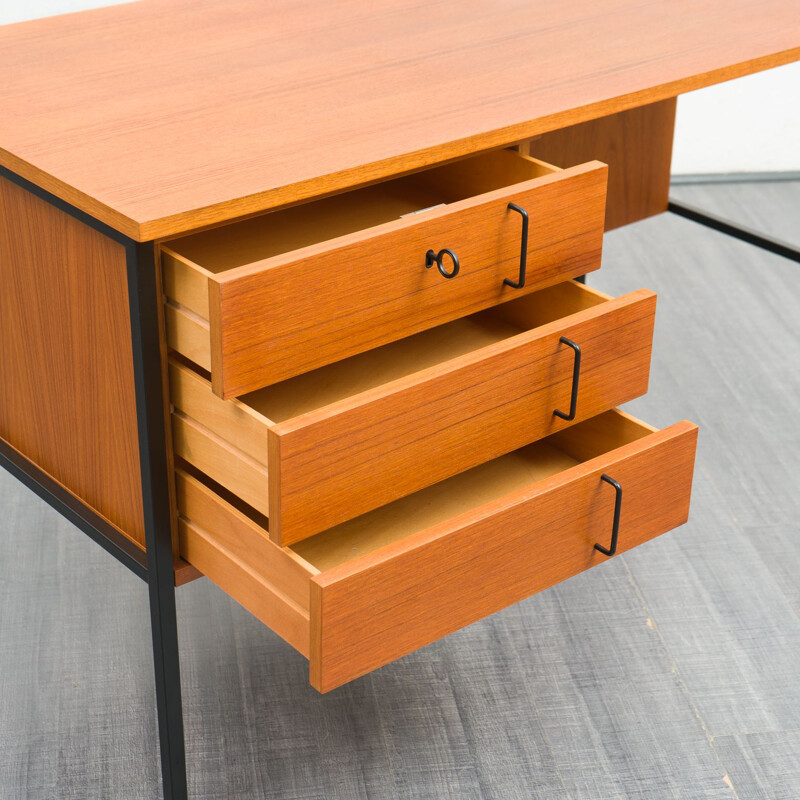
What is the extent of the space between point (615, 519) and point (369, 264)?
13.9 inches

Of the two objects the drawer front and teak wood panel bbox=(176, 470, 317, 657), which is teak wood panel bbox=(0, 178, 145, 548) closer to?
teak wood panel bbox=(176, 470, 317, 657)

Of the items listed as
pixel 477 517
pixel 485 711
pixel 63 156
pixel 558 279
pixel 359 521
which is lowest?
pixel 485 711

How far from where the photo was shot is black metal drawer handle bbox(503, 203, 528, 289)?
1134 mm

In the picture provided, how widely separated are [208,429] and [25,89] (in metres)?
0.42

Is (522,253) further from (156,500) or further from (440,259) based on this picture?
(156,500)

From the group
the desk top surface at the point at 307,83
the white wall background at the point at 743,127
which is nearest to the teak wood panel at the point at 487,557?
the desk top surface at the point at 307,83

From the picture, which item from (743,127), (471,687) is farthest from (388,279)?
(743,127)

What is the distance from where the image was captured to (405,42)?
141 cm

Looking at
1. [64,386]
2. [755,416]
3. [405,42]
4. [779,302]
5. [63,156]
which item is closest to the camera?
[63,156]

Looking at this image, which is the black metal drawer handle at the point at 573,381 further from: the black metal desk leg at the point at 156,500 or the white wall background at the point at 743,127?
the white wall background at the point at 743,127

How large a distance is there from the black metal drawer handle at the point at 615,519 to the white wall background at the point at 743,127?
6.63 ft

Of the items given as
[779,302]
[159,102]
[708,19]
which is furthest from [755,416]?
[159,102]

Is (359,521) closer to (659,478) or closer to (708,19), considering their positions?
(659,478)

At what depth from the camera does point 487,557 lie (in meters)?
1.10
